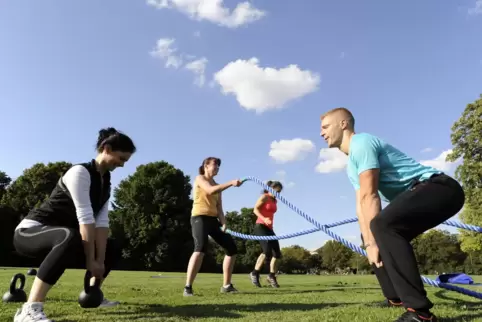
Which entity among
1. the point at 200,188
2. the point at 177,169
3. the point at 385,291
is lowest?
the point at 385,291

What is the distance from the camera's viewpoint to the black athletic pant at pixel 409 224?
9.51 ft

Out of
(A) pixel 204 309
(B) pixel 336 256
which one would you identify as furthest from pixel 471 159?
(B) pixel 336 256

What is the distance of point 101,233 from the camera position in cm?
434

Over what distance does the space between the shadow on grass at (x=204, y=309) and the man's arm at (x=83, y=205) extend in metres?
0.69

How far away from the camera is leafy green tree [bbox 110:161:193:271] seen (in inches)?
1700

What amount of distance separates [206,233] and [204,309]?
2.16 m

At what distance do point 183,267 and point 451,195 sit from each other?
1665 inches

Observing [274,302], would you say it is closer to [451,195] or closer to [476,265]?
[451,195]

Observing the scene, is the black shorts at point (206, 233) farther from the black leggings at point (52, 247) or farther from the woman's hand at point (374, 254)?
the woman's hand at point (374, 254)

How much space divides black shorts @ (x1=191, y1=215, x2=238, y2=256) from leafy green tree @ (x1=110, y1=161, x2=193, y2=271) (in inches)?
1442

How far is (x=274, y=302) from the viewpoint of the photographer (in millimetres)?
5180

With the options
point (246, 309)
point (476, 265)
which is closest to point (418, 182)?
point (246, 309)

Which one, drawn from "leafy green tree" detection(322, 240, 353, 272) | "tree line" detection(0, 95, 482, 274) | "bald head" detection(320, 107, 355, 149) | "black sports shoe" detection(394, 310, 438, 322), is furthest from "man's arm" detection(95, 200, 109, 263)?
"leafy green tree" detection(322, 240, 353, 272)

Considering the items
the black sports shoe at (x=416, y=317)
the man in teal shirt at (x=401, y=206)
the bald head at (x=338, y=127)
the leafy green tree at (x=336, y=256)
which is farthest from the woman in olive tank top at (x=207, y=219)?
the leafy green tree at (x=336, y=256)
